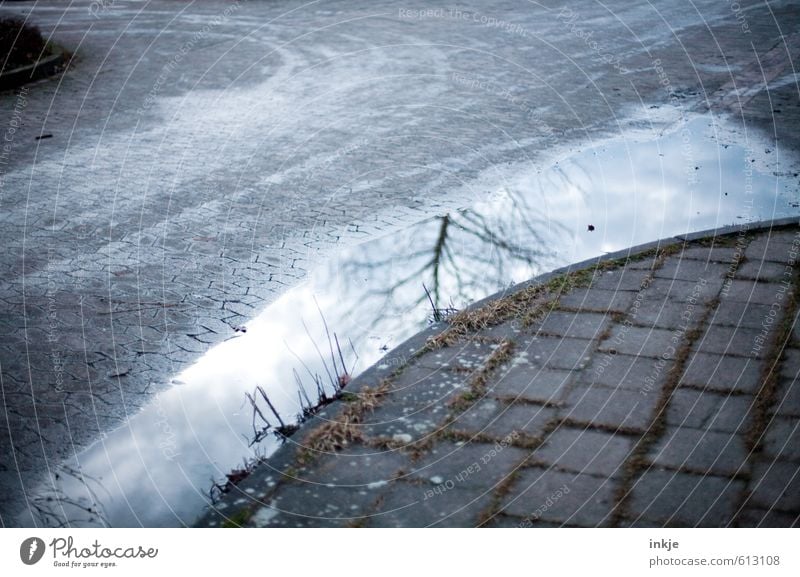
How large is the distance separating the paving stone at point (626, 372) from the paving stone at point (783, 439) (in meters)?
0.45

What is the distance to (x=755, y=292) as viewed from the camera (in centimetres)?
388

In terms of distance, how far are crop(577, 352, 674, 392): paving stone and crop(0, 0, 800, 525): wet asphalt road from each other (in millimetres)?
1679

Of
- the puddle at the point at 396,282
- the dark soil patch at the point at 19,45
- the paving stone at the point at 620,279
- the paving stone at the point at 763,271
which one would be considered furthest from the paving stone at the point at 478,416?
the dark soil patch at the point at 19,45

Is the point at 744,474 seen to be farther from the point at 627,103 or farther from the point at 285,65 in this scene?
the point at 285,65

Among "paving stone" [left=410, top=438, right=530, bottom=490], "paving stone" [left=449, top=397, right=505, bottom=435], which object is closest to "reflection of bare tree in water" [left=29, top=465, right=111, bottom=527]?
"paving stone" [left=410, top=438, right=530, bottom=490]

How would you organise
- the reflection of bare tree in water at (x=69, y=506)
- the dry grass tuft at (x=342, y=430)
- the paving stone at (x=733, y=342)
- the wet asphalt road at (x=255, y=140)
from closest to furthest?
the reflection of bare tree in water at (x=69, y=506) → the dry grass tuft at (x=342, y=430) → the paving stone at (x=733, y=342) → the wet asphalt road at (x=255, y=140)

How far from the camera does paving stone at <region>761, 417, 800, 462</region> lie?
2.74 metres

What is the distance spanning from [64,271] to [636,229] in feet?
10.7

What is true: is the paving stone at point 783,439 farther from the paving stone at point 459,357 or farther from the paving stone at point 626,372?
the paving stone at point 459,357

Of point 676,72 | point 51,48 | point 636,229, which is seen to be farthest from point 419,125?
point 51,48

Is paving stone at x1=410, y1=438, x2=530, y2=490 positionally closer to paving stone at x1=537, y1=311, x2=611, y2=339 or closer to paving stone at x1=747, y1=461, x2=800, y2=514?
paving stone at x1=747, y1=461, x2=800, y2=514

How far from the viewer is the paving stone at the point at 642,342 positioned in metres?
3.46

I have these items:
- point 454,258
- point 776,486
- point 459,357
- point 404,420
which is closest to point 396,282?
point 454,258

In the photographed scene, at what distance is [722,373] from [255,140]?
4.34 m
